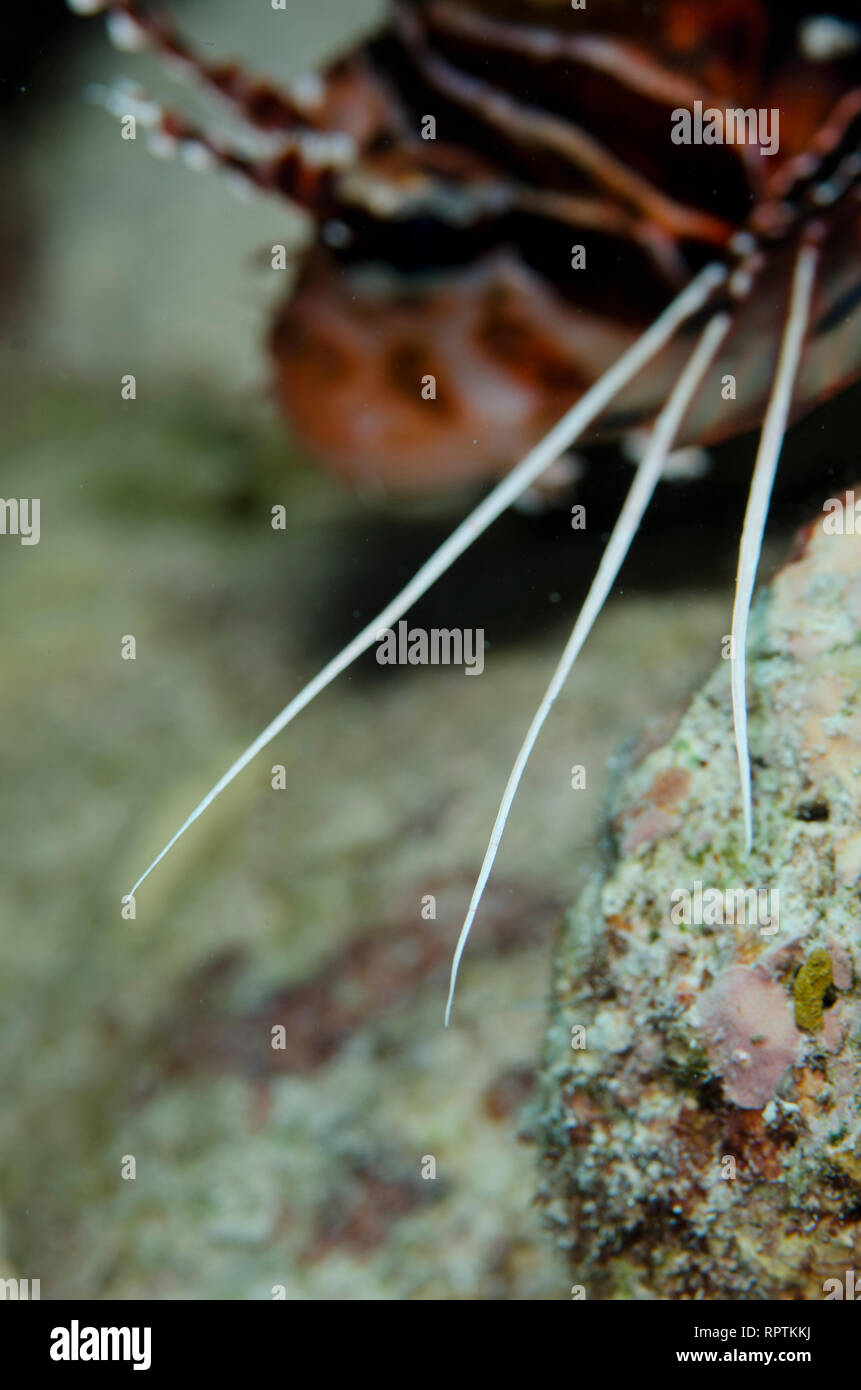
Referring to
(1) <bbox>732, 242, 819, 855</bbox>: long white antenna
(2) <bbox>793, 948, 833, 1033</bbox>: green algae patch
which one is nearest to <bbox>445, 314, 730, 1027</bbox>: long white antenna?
(1) <bbox>732, 242, 819, 855</bbox>: long white antenna

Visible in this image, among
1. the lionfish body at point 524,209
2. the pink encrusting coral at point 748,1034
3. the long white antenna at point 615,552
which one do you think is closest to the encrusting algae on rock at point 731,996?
→ the pink encrusting coral at point 748,1034

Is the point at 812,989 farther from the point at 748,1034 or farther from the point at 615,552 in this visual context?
the point at 615,552

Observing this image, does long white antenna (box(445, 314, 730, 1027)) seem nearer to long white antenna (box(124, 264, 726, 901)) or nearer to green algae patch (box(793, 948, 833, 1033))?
long white antenna (box(124, 264, 726, 901))

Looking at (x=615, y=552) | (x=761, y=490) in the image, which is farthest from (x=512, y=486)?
(x=761, y=490)

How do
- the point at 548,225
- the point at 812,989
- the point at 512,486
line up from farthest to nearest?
the point at 548,225
the point at 512,486
the point at 812,989

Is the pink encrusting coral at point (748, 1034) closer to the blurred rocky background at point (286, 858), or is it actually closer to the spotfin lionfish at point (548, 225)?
the blurred rocky background at point (286, 858)
